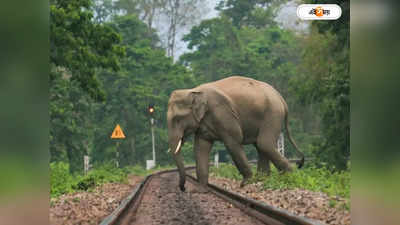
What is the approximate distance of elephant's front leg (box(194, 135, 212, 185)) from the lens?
1011 cm

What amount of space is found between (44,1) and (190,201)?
5.78 metres

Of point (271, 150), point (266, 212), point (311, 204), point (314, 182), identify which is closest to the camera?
point (266, 212)

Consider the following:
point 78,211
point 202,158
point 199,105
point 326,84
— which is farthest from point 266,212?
point 199,105

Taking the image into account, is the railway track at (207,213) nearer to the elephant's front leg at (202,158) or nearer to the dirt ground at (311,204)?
the dirt ground at (311,204)

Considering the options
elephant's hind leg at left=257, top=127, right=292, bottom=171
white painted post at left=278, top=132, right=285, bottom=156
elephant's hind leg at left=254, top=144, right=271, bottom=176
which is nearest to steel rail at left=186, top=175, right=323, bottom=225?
elephant's hind leg at left=257, top=127, right=292, bottom=171

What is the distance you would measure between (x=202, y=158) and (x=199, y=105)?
122cm

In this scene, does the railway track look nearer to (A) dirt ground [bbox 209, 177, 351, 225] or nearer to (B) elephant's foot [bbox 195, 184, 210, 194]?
(A) dirt ground [bbox 209, 177, 351, 225]

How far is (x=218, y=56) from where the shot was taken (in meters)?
7.05

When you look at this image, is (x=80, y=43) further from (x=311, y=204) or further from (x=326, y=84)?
(x=311, y=204)

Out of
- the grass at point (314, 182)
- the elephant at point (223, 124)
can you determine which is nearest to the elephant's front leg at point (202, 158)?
the elephant at point (223, 124)

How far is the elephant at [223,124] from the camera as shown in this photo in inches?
396

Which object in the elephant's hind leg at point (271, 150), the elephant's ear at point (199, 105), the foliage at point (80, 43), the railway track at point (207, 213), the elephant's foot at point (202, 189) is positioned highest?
the foliage at point (80, 43)

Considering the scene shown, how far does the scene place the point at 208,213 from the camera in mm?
5812

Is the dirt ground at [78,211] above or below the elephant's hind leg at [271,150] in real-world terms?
below
